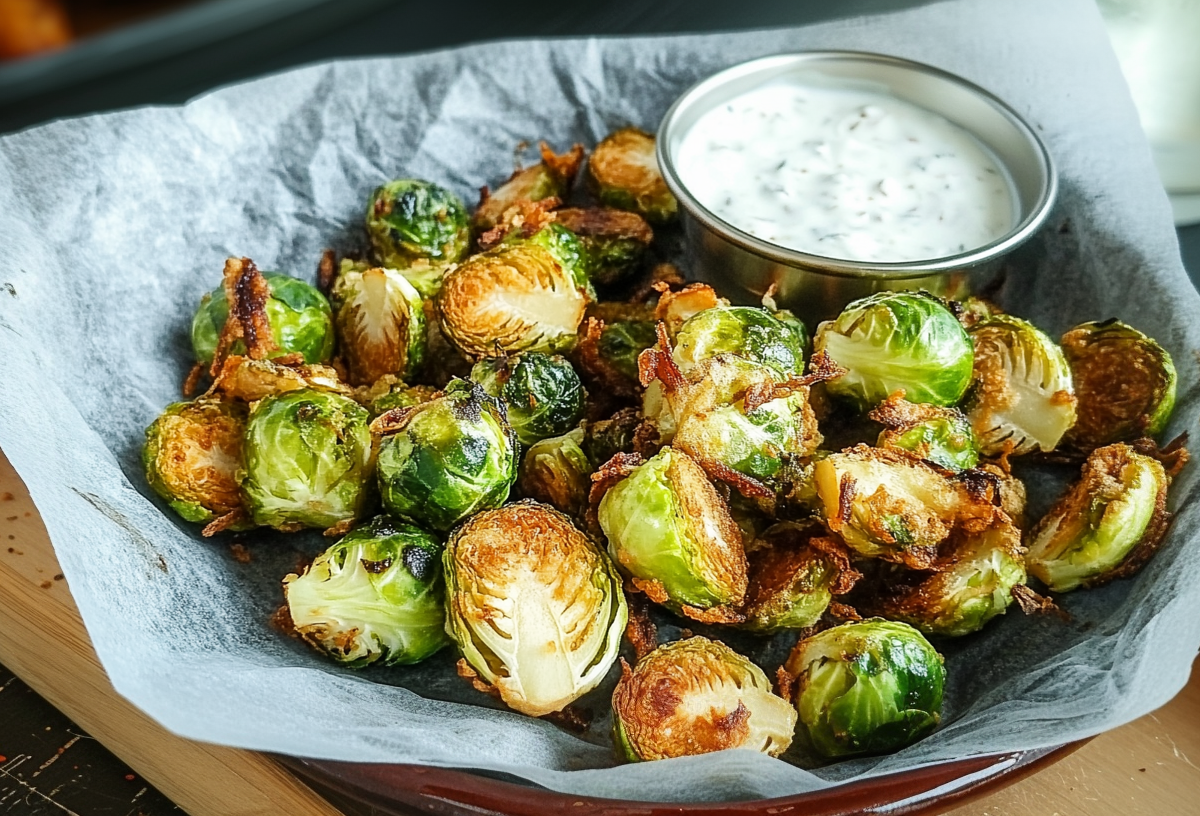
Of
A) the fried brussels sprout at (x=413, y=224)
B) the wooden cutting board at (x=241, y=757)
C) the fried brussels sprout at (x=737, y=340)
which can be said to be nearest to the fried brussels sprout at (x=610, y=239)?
the fried brussels sprout at (x=413, y=224)

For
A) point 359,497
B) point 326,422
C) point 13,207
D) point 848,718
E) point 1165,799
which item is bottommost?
point 1165,799

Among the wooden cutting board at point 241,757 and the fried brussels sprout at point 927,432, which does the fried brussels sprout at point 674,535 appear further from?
the wooden cutting board at point 241,757

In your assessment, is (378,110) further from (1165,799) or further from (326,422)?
(1165,799)

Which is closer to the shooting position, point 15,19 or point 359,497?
point 359,497

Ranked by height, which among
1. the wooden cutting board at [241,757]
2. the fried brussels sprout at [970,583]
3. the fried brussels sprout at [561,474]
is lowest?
the wooden cutting board at [241,757]

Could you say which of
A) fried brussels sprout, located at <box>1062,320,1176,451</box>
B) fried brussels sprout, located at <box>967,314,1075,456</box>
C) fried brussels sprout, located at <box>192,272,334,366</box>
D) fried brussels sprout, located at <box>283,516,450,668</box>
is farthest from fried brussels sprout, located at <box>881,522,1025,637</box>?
fried brussels sprout, located at <box>192,272,334,366</box>

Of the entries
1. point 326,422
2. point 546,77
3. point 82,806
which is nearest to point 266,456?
point 326,422
